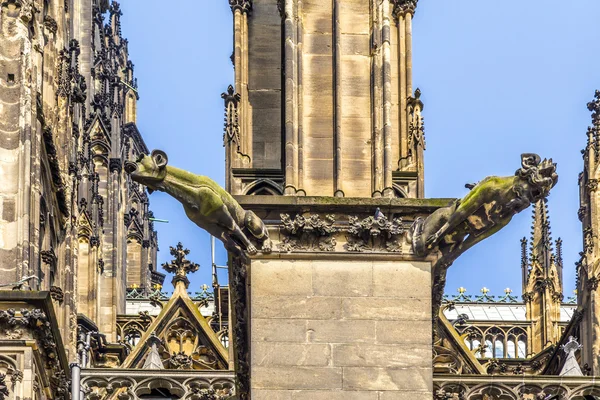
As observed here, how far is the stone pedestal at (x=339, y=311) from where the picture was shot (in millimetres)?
30500

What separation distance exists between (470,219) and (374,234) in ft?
3.55

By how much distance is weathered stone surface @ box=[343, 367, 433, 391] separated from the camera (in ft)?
100

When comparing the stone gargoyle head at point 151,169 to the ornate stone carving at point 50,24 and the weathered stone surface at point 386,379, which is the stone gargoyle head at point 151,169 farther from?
the ornate stone carving at point 50,24

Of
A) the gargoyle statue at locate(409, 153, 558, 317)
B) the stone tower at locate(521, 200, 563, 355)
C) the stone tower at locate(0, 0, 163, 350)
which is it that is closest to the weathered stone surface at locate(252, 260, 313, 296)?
the gargoyle statue at locate(409, 153, 558, 317)

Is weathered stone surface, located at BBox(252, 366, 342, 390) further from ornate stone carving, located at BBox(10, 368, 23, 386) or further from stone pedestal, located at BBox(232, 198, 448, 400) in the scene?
ornate stone carving, located at BBox(10, 368, 23, 386)

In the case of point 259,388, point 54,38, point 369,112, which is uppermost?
point 54,38

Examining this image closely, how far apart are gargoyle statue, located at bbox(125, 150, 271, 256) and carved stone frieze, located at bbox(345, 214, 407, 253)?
0.92 meters

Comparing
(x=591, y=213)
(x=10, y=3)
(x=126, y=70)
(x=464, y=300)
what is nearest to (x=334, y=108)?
(x=10, y=3)

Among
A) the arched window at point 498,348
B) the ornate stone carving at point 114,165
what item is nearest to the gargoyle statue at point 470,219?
the ornate stone carving at point 114,165

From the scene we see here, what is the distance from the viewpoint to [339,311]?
3077 cm

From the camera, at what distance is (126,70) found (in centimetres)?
8175

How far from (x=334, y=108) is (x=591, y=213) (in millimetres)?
27323

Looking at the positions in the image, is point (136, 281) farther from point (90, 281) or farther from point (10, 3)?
point (10, 3)

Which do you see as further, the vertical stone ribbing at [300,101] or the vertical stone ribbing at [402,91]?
the vertical stone ribbing at [402,91]
